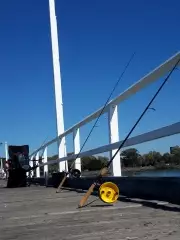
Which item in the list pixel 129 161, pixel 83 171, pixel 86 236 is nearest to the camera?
pixel 86 236

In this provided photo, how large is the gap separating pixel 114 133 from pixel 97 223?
3798 millimetres

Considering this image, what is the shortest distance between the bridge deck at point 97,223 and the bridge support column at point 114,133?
1.97m

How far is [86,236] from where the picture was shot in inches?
144

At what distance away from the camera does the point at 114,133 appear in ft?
26.2

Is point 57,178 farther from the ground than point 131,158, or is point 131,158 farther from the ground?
point 131,158

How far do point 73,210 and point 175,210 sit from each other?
1.33 metres

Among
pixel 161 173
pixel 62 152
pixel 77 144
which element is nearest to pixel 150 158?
pixel 161 173

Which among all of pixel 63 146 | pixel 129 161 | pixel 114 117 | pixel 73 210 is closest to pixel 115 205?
pixel 73 210

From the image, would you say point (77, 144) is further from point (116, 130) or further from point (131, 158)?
point (131, 158)

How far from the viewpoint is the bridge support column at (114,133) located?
780 centimetres

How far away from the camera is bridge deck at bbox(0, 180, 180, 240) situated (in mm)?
3666

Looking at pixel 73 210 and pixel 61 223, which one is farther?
pixel 73 210

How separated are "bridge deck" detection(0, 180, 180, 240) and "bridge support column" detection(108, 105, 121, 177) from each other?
6.47ft

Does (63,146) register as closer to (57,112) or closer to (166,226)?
(57,112)
